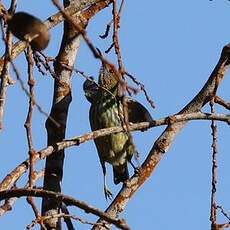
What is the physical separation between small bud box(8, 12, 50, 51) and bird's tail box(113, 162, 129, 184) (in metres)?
3.86

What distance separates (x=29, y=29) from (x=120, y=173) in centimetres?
401

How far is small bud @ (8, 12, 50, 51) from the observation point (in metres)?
1.58

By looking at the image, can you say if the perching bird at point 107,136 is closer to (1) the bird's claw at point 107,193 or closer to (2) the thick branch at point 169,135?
(1) the bird's claw at point 107,193

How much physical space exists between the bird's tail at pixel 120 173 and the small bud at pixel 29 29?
386 centimetres

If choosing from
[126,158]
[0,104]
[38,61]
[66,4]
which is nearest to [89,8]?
[66,4]

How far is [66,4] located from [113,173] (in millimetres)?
2531

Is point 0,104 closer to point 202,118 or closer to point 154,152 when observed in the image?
point 202,118

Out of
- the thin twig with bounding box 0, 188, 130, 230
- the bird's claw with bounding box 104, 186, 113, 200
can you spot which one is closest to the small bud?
the thin twig with bounding box 0, 188, 130, 230

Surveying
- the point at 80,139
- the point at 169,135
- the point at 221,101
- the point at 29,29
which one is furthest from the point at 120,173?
the point at 29,29

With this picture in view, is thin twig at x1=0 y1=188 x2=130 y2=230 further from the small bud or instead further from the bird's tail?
the bird's tail

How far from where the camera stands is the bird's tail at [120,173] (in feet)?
18.0

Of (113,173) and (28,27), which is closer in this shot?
(28,27)

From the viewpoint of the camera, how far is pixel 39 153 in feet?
7.98

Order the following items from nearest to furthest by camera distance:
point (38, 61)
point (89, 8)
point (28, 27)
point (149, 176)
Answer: point (28, 27), point (38, 61), point (149, 176), point (89, 8)
